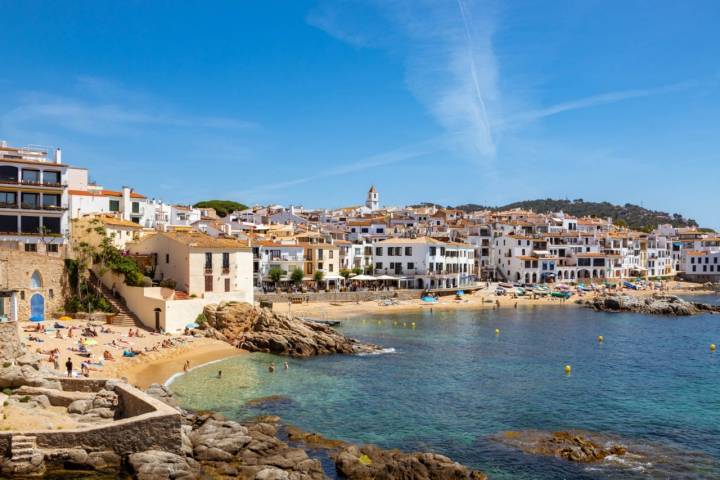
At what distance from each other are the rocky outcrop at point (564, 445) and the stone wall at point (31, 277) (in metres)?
33.6

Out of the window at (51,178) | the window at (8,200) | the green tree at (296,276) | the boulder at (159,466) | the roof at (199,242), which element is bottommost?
the boulder at (159,466)

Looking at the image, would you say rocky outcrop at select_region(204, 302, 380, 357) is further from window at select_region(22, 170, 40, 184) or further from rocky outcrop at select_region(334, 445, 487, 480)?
rocky outcrop at select_region(334, 445, 487, 480)

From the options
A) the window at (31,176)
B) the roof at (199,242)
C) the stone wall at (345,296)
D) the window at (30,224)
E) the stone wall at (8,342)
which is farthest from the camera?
the stone wall at (345,296)

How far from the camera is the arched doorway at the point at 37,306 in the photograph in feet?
141

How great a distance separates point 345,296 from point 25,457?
5685 centimetres

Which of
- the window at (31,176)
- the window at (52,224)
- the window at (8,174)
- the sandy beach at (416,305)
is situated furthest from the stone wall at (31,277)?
the sandy beach at (416,305)

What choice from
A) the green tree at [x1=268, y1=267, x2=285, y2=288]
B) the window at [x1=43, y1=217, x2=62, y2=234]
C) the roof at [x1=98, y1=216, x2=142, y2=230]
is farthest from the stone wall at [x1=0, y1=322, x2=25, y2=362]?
the green tree at [x1=268, y1=267, x2=285, y2=288]

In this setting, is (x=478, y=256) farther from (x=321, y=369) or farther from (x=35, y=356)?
(x=35, y=356)

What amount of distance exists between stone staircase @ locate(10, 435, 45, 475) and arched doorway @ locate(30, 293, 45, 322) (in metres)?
25.9

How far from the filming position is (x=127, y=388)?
24828 mm

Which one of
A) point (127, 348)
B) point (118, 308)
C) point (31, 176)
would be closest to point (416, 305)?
point (118, 308)

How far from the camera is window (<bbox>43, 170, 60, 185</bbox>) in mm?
50062

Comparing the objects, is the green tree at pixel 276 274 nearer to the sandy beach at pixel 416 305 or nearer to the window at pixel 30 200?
the sandy beach at pixel 416 305

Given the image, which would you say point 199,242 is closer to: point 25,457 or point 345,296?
point 345,296
